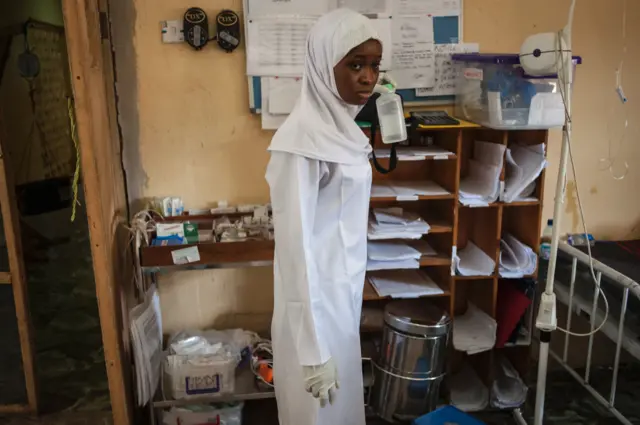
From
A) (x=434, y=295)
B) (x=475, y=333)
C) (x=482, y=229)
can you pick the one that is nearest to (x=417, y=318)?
(x=434, y=295)

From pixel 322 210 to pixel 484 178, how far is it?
0.92 meters

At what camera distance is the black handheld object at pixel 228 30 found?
2.13 metres

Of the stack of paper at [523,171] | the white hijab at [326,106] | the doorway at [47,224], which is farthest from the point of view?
the doorway at [47,224]

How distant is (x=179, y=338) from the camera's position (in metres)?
2.32

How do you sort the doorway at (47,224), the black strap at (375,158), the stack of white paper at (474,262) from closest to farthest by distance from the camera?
the black strap at (375,158) < the stack of white paper at (474,262) < the doorway at (47,224)

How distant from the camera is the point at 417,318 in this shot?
2.19 metres

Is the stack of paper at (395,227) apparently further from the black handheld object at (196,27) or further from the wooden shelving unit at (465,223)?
the black handheld object at (196,27)

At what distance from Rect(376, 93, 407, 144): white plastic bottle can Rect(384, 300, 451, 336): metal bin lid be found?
73 centimetres

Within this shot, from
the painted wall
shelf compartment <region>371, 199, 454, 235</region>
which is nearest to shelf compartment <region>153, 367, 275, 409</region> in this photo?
the painted wall

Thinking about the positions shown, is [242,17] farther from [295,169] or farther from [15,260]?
[15,260]

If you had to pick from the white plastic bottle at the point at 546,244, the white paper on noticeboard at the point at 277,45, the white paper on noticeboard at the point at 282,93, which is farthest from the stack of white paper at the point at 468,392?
the white paper on noticeboard at the point at 277,45

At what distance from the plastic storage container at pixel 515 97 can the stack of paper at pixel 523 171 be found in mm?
133

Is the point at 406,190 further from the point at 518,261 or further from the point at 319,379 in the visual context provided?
the point at 319,379

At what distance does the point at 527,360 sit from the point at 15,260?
216cm
